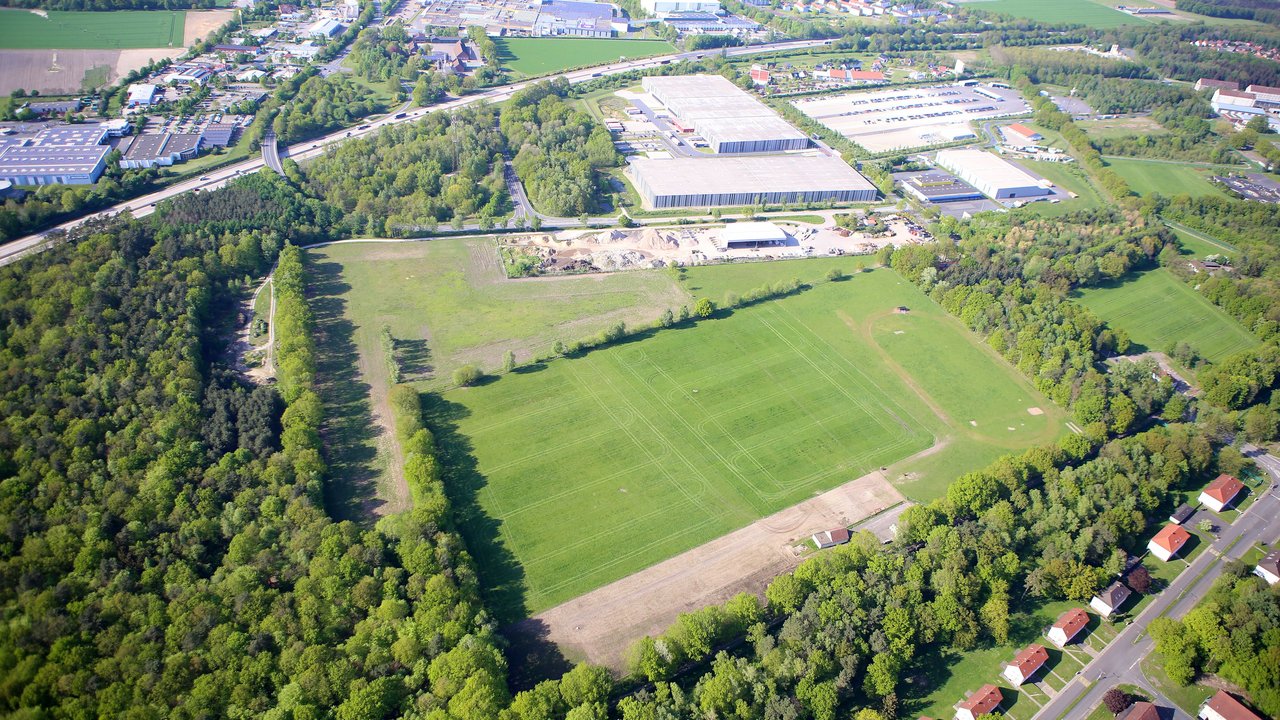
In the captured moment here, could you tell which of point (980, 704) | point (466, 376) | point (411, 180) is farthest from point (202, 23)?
point (980, 704)

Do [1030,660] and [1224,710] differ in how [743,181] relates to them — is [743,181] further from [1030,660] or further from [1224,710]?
[1224,710]

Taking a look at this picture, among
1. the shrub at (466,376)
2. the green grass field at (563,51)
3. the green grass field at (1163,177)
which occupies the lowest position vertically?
the shrub at (466,376)

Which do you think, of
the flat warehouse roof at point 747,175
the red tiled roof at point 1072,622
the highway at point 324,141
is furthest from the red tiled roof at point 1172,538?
the highway at point 324,141

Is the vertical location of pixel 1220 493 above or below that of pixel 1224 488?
below

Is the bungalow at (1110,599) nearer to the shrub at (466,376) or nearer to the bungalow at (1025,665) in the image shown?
the bungalow at (1025,665)

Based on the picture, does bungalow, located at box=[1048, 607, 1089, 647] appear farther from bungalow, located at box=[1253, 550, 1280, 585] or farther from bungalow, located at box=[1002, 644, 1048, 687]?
bungalow, located at box=[1253, 550, 1280, 585]

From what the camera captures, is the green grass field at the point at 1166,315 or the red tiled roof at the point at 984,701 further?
the green grass field at the point at 1166,315

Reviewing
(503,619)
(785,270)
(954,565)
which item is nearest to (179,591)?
(503,619)
